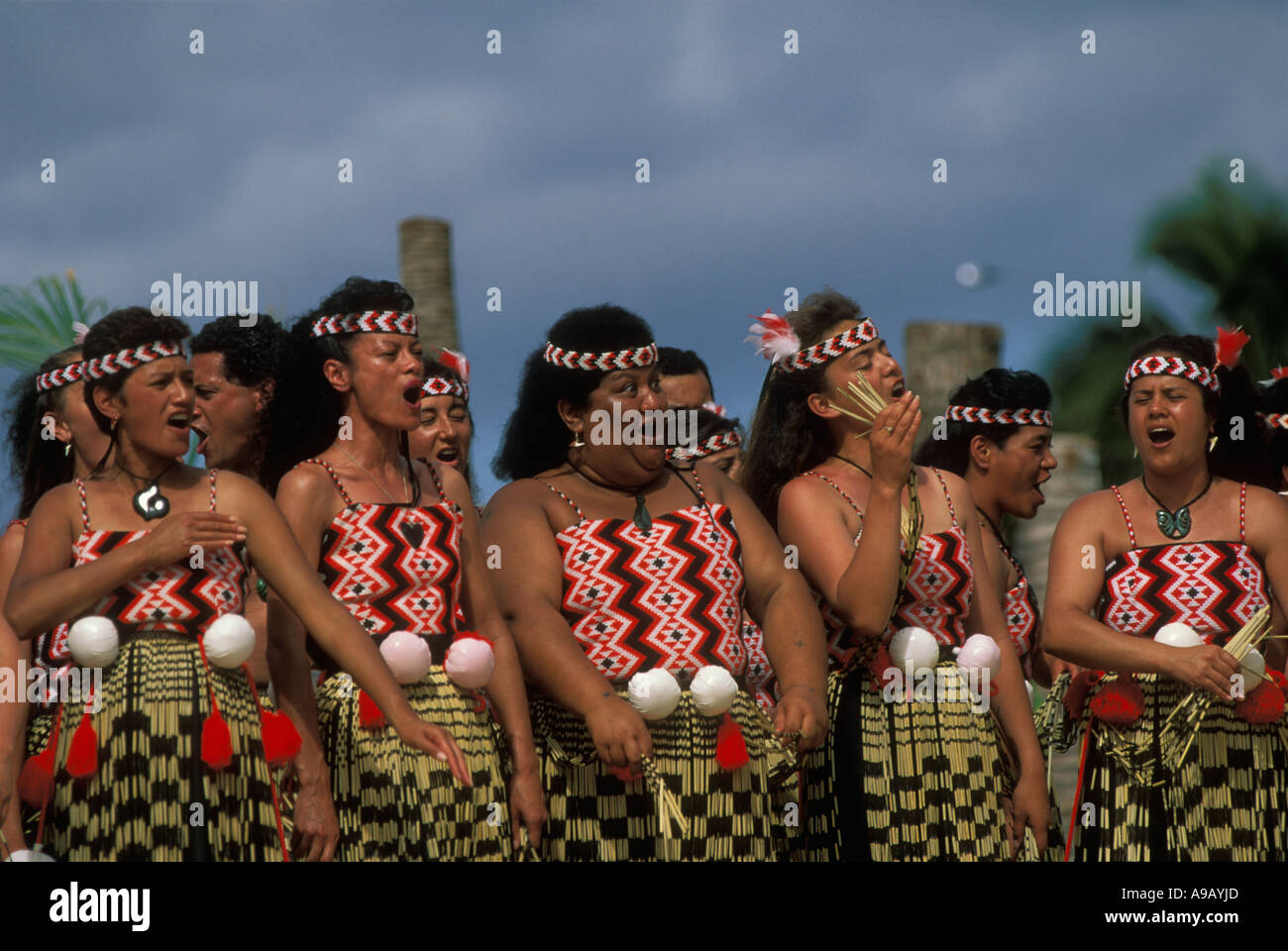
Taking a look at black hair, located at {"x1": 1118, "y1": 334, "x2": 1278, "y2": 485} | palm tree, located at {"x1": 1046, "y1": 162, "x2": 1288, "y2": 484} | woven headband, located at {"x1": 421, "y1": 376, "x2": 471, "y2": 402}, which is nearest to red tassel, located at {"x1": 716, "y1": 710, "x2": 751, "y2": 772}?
black hair, located at {"x1": 1118, "y1": 334, "x2": 1278, "y2": 485}

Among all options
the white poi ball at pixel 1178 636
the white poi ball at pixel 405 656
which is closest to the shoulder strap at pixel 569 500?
the white poi ball at pixel 405 656

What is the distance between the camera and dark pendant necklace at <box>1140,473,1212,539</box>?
4969 millimetres

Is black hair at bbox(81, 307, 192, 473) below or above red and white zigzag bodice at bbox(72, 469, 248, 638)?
above

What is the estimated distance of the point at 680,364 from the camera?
675 centimetres

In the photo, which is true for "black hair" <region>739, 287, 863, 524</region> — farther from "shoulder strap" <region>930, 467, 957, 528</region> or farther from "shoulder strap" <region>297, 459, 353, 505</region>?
"shoulder strap" <region>297, 459, 353, 505</region>

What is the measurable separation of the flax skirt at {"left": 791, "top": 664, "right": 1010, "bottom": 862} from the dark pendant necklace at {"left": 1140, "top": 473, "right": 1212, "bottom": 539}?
857 mm

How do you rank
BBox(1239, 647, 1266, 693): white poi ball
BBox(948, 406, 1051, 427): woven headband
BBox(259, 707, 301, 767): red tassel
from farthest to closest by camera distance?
1. BBox(948, 406, 1051, 427): woven headband
2. BBox(1239, 647, 1266, 693): white poi ball
3. BBox(259, 707, 301, 767): red tassel

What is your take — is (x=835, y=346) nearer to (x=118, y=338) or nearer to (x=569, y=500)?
(x=569, y=500)

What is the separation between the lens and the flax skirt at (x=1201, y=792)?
4.75 m

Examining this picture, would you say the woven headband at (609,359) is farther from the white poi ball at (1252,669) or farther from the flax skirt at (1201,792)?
the white poi ball at (1252,669)

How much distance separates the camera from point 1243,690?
15.4ft

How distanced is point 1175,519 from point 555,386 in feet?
6.04
